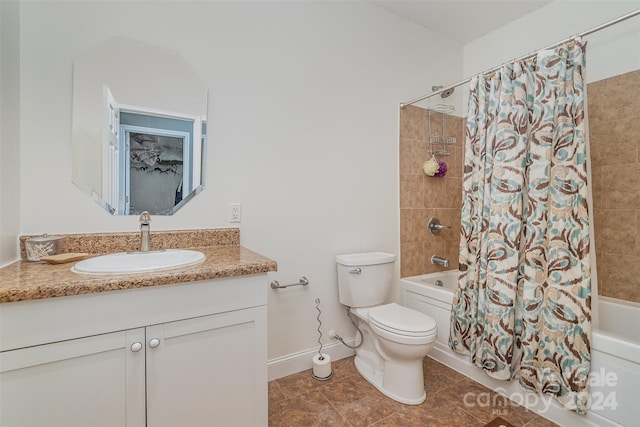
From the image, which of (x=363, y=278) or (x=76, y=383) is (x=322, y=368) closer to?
(x=363, y=278)

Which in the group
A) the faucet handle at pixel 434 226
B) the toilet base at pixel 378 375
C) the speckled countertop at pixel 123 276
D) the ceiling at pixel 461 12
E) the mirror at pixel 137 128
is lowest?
the toilet base at pixel 378 375

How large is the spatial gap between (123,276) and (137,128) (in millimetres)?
871

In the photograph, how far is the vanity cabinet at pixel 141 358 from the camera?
34.5 inches

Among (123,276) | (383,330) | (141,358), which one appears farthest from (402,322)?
(123,276)

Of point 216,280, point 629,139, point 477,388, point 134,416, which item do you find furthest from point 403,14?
point 134,416

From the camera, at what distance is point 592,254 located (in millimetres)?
1412

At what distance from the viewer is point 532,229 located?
151cm

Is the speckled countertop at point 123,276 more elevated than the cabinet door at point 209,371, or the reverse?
the speckled countertop at point 123,276

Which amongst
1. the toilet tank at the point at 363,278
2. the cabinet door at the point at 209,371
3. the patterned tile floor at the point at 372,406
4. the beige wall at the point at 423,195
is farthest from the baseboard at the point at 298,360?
the beige wall at the point at 423,195

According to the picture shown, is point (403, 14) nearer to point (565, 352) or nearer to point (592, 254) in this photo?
point (592, 254)

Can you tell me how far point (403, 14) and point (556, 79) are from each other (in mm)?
1346

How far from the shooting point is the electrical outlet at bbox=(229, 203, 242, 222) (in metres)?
1.70

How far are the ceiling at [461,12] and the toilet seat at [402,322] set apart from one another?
223 centimetres

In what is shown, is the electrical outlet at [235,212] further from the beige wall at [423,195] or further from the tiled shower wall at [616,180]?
the tiled shower wall at [616,180]
